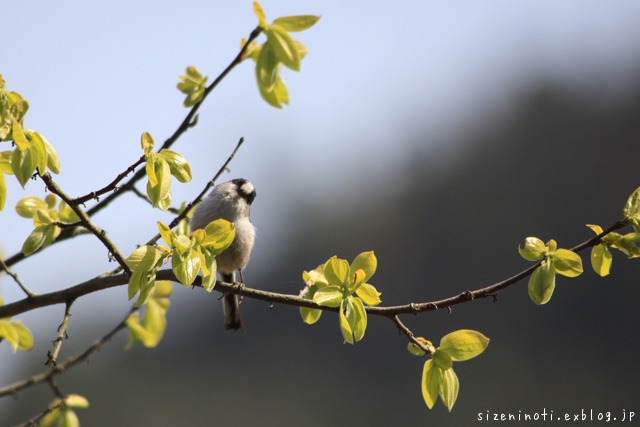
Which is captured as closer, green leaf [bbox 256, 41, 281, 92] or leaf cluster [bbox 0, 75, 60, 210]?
green leaf [bbox 256, 41, 281, 92]

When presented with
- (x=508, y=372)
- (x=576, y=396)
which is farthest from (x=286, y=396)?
(x=576, y=396)

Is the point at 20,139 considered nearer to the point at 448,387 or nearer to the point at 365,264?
the point at 365,264

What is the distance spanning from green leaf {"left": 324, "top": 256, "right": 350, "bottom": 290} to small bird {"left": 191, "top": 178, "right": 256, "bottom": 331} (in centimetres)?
247

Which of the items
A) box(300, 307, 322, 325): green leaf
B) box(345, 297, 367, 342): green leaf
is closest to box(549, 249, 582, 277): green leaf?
box(345, 297, 367, 342): green leaf

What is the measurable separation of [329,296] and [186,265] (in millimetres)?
386


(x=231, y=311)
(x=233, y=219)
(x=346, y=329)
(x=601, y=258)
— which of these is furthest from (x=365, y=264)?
(x=231, y=311)

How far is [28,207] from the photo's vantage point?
8.63ft

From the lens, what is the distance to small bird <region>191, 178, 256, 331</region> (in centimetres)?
464

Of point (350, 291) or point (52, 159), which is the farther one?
point (350, 291)

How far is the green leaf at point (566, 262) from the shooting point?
2137mm

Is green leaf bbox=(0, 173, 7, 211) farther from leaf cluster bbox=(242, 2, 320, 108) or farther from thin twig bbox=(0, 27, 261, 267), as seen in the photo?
leaf cluster bbox=(242, 2, 320, 108)

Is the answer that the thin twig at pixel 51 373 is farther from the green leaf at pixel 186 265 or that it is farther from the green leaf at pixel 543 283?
the green leaf at pixel 543 283

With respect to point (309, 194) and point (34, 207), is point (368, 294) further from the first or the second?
point (309, 194)

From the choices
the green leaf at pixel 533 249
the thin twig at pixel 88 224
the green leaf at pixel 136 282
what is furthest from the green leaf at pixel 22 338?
the green leaf at pixel 533 249
